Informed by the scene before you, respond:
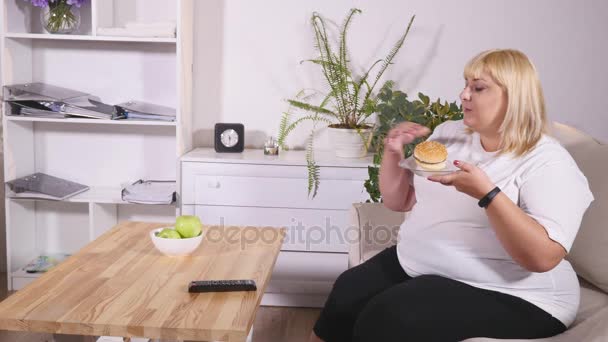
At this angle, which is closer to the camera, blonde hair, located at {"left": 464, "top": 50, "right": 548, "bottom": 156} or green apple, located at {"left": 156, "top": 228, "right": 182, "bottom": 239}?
blonde hair, located at {"left": 464, "top": 50, "right": 548, "bottom": 156}

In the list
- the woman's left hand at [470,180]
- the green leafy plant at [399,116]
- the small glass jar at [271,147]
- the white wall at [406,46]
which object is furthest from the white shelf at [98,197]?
the woman's left hand at [470,180]

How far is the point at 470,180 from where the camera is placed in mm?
1604

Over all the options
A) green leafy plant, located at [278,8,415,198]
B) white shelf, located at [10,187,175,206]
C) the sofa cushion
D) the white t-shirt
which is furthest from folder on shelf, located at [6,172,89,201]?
the sofa cushion

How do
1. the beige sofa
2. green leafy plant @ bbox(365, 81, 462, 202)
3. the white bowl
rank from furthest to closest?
green leafy plant @ bbox(365, 81, 462, 202), the white bowl, the beige sofa

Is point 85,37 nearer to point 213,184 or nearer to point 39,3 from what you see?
point 39,3

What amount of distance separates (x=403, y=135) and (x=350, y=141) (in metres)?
1.13

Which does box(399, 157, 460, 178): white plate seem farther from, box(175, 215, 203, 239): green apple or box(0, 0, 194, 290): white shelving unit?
box(0, 0, 194, 290): white shelving unit

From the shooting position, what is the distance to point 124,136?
342 centimetres

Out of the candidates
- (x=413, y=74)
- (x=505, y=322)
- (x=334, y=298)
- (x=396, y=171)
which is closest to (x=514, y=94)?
(x=396, y=171)

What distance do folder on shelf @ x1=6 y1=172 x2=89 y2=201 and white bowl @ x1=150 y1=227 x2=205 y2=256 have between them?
4.25ft

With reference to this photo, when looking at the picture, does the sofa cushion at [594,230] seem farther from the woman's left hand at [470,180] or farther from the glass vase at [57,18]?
the glass vase at [57,18]

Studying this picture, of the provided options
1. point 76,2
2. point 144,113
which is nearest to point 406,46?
point 144,113

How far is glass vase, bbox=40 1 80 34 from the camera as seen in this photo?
309 cm

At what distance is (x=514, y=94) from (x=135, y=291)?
3.51ft
